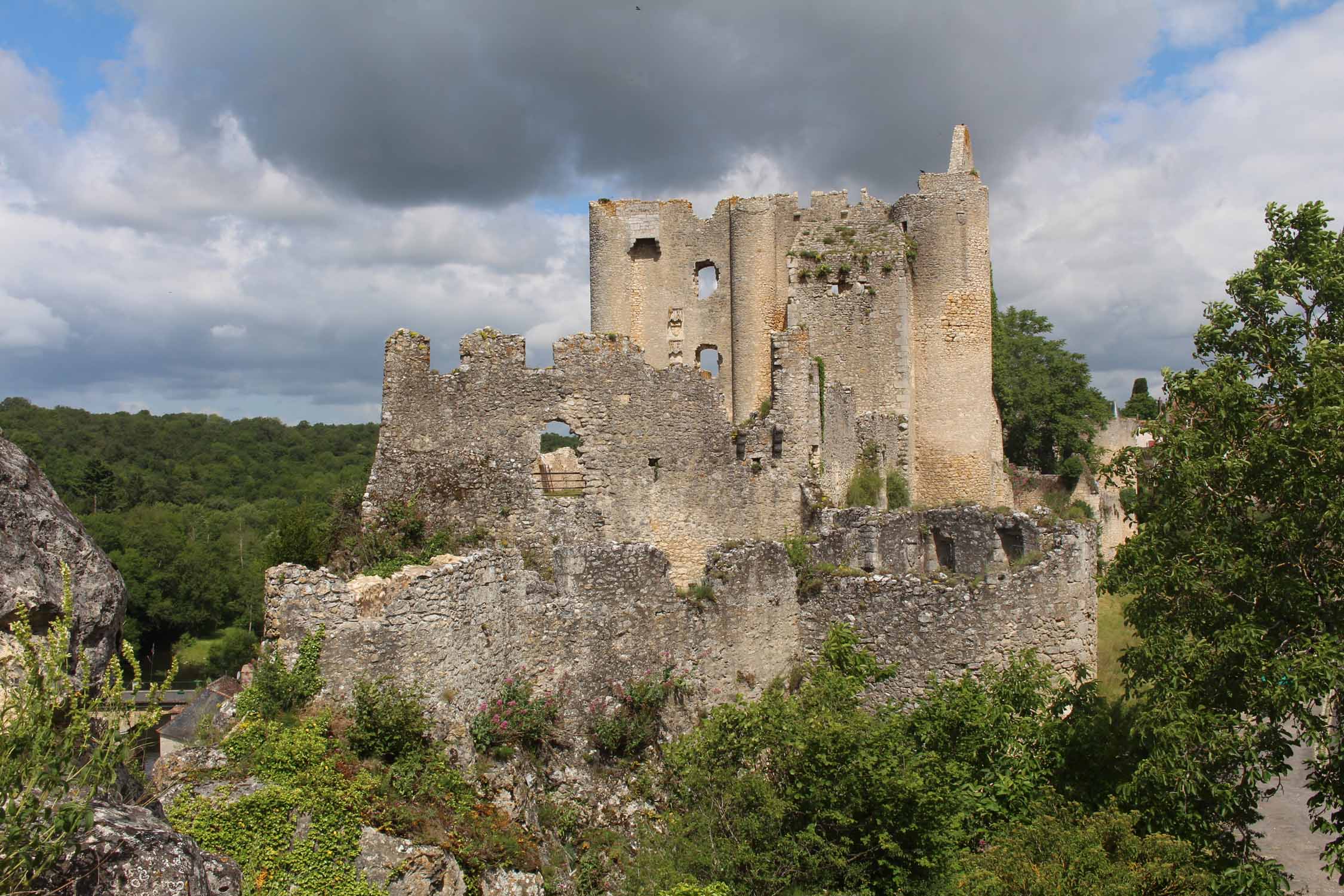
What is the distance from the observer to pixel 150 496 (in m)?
74.6

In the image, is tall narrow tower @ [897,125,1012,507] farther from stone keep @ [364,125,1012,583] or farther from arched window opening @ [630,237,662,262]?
arched window opening @ [630,237,662,262]

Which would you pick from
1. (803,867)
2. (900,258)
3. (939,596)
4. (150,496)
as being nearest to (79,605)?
(803,867)

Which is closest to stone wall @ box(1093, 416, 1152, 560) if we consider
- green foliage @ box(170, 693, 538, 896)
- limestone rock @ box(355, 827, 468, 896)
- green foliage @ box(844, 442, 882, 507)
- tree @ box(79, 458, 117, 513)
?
green foliage @ box(844, 442, 882, 507)

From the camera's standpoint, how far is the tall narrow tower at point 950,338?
25.9 meters

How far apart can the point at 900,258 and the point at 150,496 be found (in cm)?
6872

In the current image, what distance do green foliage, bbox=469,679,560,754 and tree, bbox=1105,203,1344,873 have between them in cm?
707

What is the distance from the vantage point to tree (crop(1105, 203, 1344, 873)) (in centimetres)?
1005

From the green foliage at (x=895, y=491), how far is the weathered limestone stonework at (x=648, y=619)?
28.7 ft

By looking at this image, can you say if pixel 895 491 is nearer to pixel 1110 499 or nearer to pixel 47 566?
pixel 1110 499

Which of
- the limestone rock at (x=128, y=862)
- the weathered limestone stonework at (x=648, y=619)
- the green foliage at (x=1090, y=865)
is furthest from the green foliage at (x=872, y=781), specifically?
the limestone rock at (x=128, y=862)

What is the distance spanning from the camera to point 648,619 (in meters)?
13.7

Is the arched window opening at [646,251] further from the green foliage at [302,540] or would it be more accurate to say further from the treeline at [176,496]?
the treeline at [176,496]

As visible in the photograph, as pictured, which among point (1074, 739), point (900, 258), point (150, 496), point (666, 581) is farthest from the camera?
point (150, 496)

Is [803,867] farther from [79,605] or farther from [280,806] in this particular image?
[79,605]
